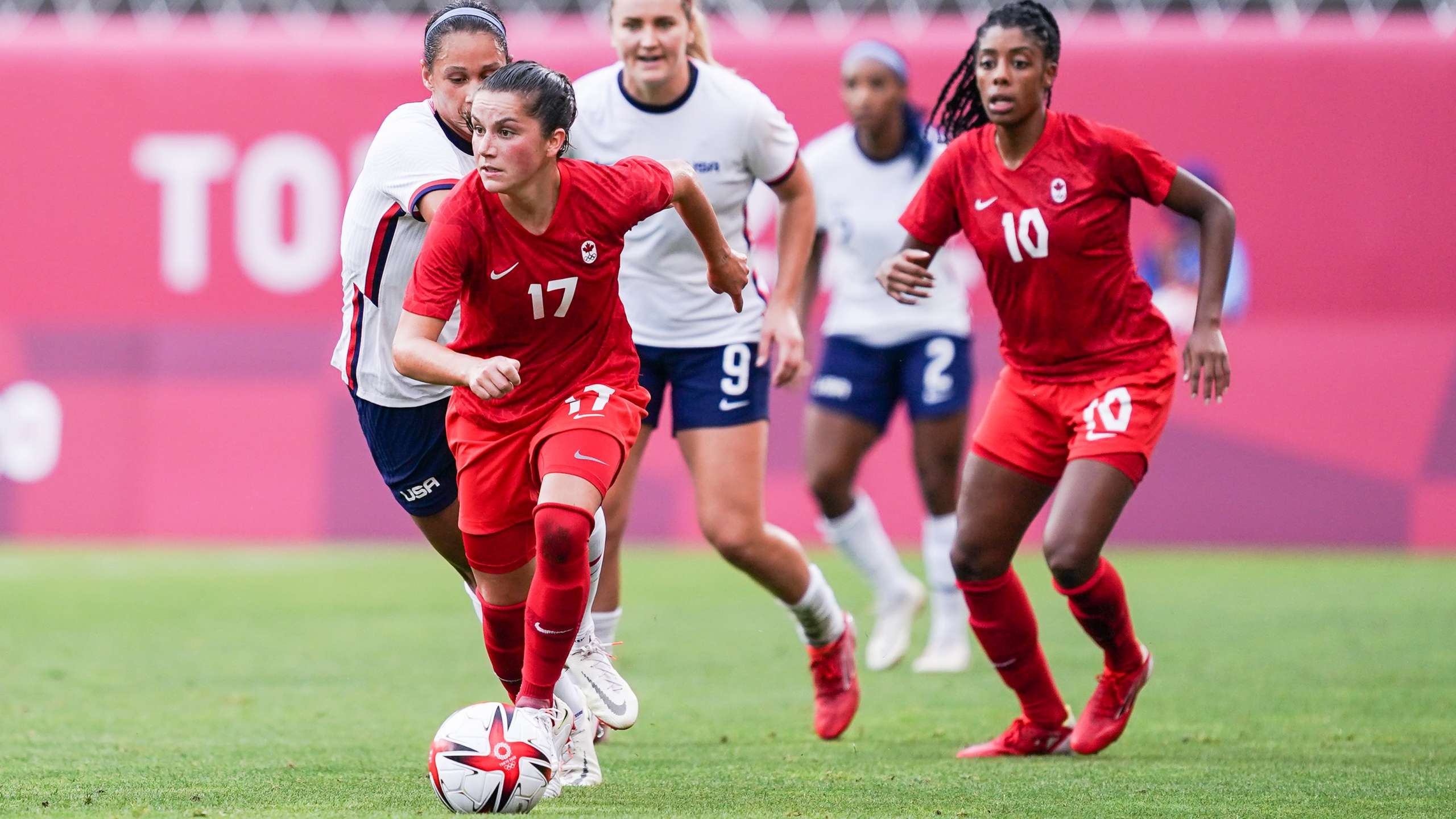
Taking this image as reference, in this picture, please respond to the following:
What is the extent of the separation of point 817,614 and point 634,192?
1.87 metres

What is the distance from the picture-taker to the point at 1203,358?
5.27 m

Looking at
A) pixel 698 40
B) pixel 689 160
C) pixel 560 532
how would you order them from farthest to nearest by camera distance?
pixel 698 40 < pixel 689 160 < pixel 560 532

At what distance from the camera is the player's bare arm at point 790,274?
5789 millimetres

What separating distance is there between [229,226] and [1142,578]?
252 inches

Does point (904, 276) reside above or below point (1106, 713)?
above

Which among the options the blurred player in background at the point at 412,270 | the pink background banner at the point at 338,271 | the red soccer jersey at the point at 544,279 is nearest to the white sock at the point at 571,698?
the blurred player in background at the point at 412,270

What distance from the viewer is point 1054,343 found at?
548 centimetres

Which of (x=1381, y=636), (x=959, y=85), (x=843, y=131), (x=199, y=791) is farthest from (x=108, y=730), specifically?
(x=1381, y=636)

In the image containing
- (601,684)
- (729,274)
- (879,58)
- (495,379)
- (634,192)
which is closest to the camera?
(495,379)

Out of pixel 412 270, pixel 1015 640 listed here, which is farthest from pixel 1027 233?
pixel 412 270

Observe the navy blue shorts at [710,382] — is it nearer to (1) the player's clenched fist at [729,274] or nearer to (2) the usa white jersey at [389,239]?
(1) the player's clenched fist at [729,274]

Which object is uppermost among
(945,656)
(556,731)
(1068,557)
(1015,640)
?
(1068,557)

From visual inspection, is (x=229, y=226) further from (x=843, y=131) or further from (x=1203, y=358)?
(x=1203, y=358)

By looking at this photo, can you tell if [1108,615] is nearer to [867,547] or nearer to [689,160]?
[689,160]
